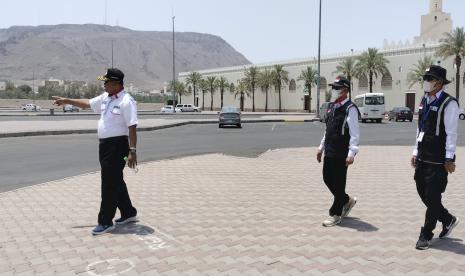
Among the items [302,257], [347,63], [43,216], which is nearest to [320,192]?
[302,257]

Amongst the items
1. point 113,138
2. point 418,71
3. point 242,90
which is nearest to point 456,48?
point 418,71

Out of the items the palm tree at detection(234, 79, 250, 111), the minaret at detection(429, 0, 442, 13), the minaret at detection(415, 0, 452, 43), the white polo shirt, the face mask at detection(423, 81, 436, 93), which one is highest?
the minaret at detection(429, 0, 442, 13)

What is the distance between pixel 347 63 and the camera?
71.6 meters

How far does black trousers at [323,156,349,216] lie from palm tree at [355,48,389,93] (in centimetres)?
6337

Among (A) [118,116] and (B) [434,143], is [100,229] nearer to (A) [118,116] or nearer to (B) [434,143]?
(A) [118,116]

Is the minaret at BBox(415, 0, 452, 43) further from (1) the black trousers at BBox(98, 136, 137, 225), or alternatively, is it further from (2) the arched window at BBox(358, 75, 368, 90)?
(1) the black trousers at BBox(98, 136, 137, 225)

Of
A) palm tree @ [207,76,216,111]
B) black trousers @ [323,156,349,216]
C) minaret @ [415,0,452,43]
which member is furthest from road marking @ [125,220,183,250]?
minaret @ [415,0,452,43]

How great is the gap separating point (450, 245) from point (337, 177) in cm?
149

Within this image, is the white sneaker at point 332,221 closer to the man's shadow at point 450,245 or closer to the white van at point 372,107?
the man's shadow at point 450,245

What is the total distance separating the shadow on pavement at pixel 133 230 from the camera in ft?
20.0

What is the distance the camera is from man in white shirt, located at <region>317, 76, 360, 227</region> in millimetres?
6230

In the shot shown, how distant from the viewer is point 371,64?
6725cm

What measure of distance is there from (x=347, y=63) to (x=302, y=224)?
67760mm

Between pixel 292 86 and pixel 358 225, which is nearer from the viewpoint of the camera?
pixel 358 225
